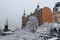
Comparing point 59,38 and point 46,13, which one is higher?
point 46,13

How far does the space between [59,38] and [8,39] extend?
10.6 feet

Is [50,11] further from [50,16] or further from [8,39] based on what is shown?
[8,39]

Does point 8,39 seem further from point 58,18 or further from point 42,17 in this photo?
point 42,17

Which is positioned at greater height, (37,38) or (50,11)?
(50,11)

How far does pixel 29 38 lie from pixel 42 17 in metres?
16.1

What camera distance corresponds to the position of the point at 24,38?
34.0 ft

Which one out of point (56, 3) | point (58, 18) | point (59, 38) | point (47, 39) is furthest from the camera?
point (56, 3)

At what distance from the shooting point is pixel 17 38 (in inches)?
420

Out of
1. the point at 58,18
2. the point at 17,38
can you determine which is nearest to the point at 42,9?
the point at 58,18

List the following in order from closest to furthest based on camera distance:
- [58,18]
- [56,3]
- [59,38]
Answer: [59,38]
[58,18]
[56,3]

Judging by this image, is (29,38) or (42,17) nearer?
(29,38)

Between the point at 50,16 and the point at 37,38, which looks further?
the point at 50,16

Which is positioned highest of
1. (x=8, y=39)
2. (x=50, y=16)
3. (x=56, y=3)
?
(x=56, y=3)

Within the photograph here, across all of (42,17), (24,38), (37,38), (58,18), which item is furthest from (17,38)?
(42,17)
